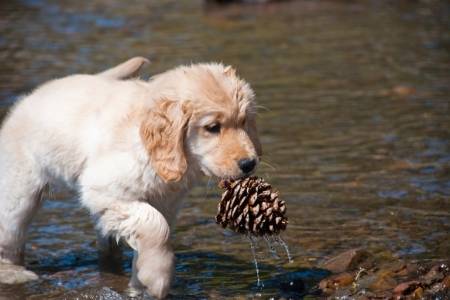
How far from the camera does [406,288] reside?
5766mm

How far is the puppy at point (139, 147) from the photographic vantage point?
225 inches

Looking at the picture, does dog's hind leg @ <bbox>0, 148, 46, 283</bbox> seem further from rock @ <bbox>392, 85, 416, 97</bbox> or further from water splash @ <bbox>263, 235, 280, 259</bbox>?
rock @ <bbox>392, 85, 416, 97</bbox>

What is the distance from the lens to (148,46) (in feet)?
48.4

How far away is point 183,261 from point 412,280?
1.74m

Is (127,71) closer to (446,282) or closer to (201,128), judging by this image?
(201,128)

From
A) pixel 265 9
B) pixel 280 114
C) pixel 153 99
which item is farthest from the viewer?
pixel 265 9

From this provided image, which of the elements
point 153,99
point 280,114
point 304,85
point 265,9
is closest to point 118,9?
point 265,9

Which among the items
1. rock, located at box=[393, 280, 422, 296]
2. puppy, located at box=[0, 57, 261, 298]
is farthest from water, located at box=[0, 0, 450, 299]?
rock, located at box=[393, 280, 422, 296]

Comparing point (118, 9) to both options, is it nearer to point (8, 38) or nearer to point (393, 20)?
point (8, 38)

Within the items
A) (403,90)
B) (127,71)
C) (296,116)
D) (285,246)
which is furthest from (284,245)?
(403,90)

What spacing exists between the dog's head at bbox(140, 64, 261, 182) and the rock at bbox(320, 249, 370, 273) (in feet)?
3.82

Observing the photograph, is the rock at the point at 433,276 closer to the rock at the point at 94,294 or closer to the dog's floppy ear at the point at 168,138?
the dog's floppy ear at the point at 168,138

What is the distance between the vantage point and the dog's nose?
5590 millimetres

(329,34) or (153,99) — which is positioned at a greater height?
(153,99)
